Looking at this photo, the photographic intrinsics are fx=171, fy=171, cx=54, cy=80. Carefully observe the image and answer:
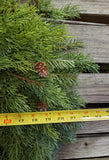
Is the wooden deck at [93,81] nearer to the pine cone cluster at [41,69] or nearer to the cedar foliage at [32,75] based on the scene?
the cedar foliage at [32,75]

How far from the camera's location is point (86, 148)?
3.18 ft

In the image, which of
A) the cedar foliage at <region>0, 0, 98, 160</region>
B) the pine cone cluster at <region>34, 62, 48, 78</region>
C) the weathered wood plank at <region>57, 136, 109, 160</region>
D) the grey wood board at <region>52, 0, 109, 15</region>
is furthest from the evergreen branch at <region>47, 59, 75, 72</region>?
the weathered wood plank at <region>57, 136, 109, 160</region>

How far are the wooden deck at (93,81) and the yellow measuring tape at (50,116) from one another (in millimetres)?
128

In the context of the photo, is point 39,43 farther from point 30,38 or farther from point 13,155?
point 13,155

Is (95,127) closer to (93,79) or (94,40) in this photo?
(93,79)

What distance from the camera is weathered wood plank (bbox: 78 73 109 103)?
929 mm

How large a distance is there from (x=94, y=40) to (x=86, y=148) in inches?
23.9

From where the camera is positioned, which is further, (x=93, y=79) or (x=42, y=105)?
(x=93, y=79)

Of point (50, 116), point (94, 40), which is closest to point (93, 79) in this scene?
point (94, 40)

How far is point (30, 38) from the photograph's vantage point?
1.73 ft

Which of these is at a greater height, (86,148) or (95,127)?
(95,127)

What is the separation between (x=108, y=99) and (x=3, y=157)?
0.62 m

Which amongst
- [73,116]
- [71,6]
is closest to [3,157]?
[73,116]

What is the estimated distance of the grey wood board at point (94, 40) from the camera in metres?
0.93
